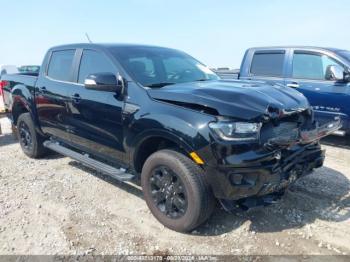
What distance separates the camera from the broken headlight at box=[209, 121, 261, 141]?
9.37 feet

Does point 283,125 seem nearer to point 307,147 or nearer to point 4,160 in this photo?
point 307,147

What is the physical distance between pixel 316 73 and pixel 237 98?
419cm

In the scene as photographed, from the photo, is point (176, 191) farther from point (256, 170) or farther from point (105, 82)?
point (105, 82)

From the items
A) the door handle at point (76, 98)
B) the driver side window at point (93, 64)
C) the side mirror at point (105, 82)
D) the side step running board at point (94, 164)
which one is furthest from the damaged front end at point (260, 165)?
the door handle at point (76, 98)

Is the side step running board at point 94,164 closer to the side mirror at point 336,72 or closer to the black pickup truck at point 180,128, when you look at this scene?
the black pickup truck at point 180,128

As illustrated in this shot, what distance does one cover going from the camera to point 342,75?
19.8 feet

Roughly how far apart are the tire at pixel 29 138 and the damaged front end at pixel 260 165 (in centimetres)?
377

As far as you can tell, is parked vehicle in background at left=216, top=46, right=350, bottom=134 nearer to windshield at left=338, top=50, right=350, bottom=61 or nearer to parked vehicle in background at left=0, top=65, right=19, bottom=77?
windshield at left=338, top=50, right=350, bottom=61

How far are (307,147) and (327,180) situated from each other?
1403mm

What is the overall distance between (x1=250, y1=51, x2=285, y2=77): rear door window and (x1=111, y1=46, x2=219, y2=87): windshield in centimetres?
298

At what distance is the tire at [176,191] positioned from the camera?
3037mm

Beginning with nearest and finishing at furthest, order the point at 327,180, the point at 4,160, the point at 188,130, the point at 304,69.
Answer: the point at 188,130, the point at 327,180, the point at 4,160, the point at 304,69

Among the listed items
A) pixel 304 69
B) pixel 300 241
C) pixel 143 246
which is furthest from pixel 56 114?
pixel 304 69

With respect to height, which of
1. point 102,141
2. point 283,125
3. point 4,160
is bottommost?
point 4,160
